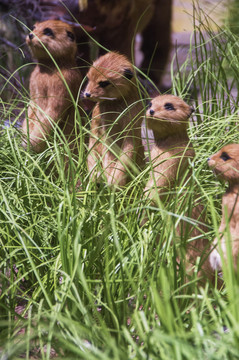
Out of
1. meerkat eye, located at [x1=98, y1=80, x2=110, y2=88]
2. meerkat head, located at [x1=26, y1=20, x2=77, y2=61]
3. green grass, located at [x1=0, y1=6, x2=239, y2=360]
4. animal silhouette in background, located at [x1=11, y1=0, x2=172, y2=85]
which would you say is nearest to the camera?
green grass, located at [x1=0, y1=6, x2=239, y2=360]

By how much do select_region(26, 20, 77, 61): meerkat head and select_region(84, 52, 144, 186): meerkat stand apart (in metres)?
0.17

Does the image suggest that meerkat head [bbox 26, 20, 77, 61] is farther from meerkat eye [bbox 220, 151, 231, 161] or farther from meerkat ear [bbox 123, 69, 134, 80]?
meerkat eye [bbox 220, 151, 231, 161]

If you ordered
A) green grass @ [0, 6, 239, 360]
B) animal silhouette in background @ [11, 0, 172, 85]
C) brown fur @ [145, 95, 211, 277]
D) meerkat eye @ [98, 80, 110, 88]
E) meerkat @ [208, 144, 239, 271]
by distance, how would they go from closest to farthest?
green grass @ [0, 6, 239, 360], meerkat @ [208, 144, 239, 271], brown fur @ [145, 95, 211, 277], meerkat eye @ [98, 80, 110, 88], animal silhouette in background @ [11, 0, 172, 85]

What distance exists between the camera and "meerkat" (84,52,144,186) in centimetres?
188

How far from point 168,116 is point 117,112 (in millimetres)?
253

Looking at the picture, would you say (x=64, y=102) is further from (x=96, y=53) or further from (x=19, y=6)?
(x=19, y=6)

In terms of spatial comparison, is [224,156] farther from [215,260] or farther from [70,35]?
[70,35]

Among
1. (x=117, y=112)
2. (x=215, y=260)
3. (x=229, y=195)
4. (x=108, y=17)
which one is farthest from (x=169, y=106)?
(x=108, y=17)

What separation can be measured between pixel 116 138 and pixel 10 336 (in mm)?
748

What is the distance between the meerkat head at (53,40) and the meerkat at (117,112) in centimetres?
17

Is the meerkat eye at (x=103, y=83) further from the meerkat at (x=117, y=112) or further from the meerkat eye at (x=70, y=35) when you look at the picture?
the meerkat eye at (x=70, y=35)

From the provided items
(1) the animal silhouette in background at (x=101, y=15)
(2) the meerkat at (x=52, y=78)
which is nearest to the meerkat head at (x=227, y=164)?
(2) the meerkat at (x=52, y=78)

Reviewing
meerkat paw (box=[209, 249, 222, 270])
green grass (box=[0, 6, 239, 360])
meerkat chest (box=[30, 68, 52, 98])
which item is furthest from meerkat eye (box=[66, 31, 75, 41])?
meerkat paw (box=[209, 249, 222, 270])

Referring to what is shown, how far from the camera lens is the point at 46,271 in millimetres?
1716
